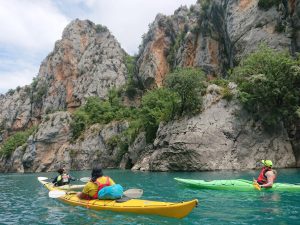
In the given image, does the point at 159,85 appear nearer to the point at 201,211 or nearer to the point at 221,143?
the point at 221,143

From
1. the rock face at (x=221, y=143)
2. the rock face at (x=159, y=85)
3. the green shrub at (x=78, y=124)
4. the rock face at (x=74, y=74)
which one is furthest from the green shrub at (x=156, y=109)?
the rock face at (x=74, y=74)

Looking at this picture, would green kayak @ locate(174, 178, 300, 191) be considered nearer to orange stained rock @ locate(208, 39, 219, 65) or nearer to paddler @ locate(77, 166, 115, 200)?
paddler @ locate(77, 166, 115, 200)

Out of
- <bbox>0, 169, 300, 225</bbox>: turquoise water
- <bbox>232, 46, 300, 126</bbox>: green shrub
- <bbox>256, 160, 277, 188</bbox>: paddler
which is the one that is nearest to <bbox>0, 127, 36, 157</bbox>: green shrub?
<bbox>232, 46, 300, 126</bbox>: green shrub

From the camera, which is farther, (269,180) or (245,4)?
(245,4)

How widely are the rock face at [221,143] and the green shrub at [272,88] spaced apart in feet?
4.58

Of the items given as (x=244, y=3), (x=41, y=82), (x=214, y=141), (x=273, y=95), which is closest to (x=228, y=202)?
(x=214, y=141)

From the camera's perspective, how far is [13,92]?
112 metres

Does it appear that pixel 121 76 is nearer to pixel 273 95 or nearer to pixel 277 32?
pixel 277 32

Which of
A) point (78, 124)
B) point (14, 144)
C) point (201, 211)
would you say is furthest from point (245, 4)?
point (14, 144)

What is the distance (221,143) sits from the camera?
3631 cm

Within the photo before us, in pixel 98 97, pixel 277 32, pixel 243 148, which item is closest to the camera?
pixel 243 148

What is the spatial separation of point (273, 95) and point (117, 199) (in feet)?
91.0

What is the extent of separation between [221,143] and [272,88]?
7.72 m

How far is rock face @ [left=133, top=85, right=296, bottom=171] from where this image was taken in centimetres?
3572
